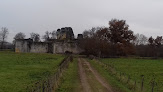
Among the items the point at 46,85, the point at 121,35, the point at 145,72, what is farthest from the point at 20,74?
the point at 121,35

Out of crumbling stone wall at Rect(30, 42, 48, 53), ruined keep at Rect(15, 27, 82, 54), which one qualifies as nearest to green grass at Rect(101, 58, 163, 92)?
ruined keep at Rect(15, 27, 82, 54)

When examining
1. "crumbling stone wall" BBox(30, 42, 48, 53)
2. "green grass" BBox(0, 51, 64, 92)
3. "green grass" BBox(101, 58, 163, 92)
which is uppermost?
"crumbling stone wall" BBox(30, 42, 48, 53)

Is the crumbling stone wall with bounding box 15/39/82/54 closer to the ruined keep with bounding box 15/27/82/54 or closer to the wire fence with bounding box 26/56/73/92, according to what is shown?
the ruined keep with bounding box 15/27/82/54

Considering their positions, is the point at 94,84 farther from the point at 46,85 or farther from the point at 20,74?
the point at 20,74

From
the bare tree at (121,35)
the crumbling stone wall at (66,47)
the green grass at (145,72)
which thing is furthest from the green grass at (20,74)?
the crumbling stone wall at (66,47)

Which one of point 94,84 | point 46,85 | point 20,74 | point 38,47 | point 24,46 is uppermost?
point 24,46

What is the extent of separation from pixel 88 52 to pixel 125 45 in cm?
1081

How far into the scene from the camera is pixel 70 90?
625 inches

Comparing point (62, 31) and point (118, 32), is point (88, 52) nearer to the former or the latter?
point (118, 32)

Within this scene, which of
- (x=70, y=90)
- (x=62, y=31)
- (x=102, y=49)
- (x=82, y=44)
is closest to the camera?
(x=70, y=90)

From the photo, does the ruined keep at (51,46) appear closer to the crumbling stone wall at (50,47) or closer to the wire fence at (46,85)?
the crumbling stone wall at (50,47)

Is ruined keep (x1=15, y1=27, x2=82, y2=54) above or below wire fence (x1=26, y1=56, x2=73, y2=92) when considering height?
above

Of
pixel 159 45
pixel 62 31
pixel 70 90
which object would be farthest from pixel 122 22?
pixel 70 90

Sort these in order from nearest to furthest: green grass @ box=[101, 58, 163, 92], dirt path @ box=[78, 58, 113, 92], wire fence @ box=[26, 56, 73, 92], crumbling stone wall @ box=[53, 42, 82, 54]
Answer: wire fence @ box=[26, 56, 73, 92] < dirt path @ box=[78, 58, 113, 92] < green grass @ box=[101, 58, 163, 92] < crumbling stone wall @ box=[53, 42, 82, 54]
